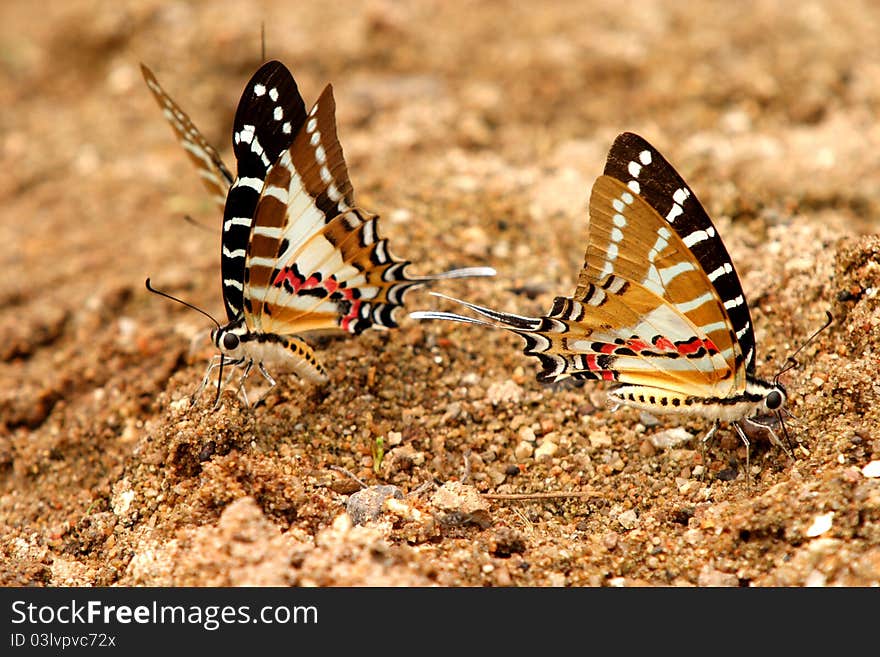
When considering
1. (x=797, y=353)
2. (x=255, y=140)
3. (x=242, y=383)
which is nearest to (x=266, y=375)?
(x=242, y=383)

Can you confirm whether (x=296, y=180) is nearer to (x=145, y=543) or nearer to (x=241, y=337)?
(x=241, y=337)

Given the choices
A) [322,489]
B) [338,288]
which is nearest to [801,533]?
[322,489]

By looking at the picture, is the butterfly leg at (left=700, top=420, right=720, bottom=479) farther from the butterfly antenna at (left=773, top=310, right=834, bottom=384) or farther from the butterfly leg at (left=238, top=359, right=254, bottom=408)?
the butterfly leg at (left=238, top=359, right=254, bottom=408)

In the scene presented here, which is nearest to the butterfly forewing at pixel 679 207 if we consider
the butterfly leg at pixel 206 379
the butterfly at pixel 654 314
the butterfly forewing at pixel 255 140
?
the butterfly at pixel 654 314

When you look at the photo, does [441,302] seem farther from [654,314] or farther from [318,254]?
[654,314]

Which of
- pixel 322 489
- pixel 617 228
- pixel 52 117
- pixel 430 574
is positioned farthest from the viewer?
pixel 52 117

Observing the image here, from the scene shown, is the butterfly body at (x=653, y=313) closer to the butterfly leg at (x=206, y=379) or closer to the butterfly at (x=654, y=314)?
the butterfly at (x=654, y=314)
